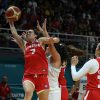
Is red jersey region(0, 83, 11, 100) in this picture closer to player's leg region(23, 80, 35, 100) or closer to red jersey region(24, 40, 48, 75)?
red jersey region(24, 40, 48, 75)

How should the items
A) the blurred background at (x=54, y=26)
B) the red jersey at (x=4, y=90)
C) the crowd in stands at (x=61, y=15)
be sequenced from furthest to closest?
the crowd in stands at (x=61, y=15) < the blurred background at (x=54, y=26) < the red jersey at (x=4, y=90)

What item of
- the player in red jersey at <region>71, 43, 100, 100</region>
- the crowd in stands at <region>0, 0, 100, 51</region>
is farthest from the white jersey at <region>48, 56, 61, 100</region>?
the crowd in stands at <region>0, 0, 100, 51</region>

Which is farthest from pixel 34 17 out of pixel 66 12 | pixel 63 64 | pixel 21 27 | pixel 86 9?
pixel 63 64

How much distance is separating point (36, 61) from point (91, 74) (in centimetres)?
161

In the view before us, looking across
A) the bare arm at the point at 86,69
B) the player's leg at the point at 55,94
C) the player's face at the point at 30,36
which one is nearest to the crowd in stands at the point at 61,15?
the player's face at the point at 30,36

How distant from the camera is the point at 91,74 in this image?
766cm

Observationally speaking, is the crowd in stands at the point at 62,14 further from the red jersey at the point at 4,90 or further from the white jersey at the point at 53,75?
the white jersey at the point at 53,75

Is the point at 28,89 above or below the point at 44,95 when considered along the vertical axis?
above

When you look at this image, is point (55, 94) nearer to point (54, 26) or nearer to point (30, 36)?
point (30, 36)

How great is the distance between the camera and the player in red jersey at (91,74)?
7.45 m

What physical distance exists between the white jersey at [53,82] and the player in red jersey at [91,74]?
1.15m

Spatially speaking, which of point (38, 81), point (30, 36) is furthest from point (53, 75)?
point (30, 36)

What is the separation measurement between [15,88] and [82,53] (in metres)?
2.75

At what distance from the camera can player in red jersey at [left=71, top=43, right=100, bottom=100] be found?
745 cm
